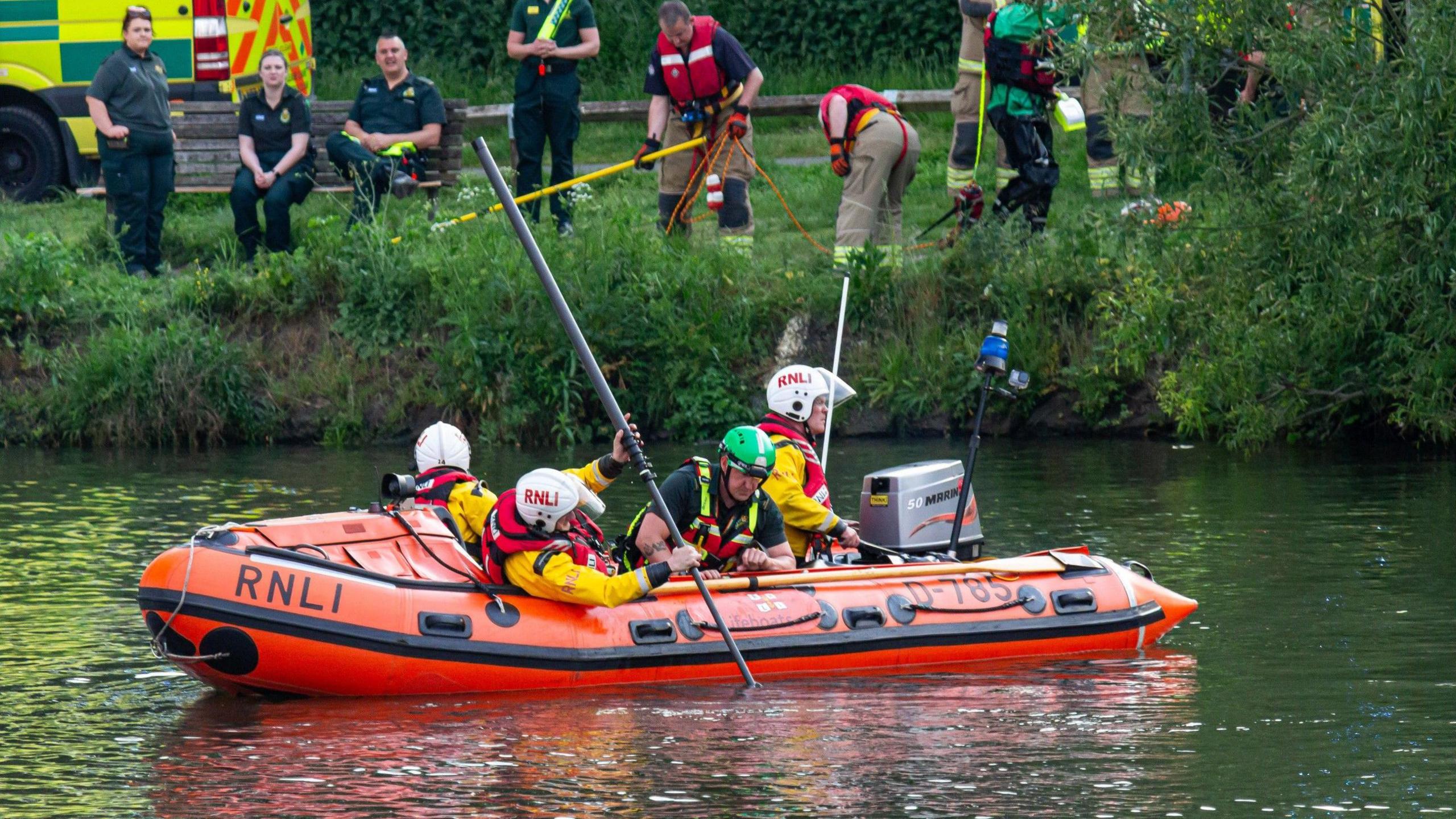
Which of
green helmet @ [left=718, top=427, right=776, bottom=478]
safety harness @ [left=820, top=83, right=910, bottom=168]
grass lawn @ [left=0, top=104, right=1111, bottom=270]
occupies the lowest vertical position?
green helmet @ [left=718, top=427, right=776, bottom=478]

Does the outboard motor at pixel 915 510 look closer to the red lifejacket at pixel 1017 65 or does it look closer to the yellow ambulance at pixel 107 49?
the red lifejacket at pixel 1017 65

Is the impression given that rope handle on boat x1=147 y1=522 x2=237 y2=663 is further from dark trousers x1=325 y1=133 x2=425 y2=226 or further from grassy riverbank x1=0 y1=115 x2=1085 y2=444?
dark trousers x1=325 y1=133 x2=425 y2=226

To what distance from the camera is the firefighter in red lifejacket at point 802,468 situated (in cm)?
1056

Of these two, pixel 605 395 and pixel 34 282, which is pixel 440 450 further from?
pixel 34 282

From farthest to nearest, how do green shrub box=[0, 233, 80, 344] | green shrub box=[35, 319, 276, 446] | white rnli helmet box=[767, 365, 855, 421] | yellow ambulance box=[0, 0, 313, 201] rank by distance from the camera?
yellow ambulance box=[0, 0, 313, 201]
green shrub box=[0, 233, 80, 344]
green shrub box=[35, 319, 276, 446]
white rnli helmet box=[767, 365, 855, 421]

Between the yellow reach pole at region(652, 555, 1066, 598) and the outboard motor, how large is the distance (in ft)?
1.59

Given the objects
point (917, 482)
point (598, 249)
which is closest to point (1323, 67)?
point (917, 482)

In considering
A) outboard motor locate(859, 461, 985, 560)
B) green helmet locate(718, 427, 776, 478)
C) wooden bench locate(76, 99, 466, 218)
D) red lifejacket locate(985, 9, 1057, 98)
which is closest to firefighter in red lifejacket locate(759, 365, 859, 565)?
outboard motor locate(859, 461, 985, 560)

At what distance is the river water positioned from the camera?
7793mm

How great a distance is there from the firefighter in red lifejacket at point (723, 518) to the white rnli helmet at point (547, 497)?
0.62 m

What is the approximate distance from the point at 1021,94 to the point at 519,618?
7469 millimetres

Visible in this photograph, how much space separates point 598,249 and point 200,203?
14.9 feet

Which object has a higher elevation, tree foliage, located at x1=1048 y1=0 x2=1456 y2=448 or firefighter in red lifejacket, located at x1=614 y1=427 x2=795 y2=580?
tree foliage, located at x1=1048 y1=0 x2=1456 y2=448

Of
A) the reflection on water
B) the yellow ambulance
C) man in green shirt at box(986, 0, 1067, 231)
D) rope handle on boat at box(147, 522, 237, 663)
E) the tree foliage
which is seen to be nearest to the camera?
the reflection on water
